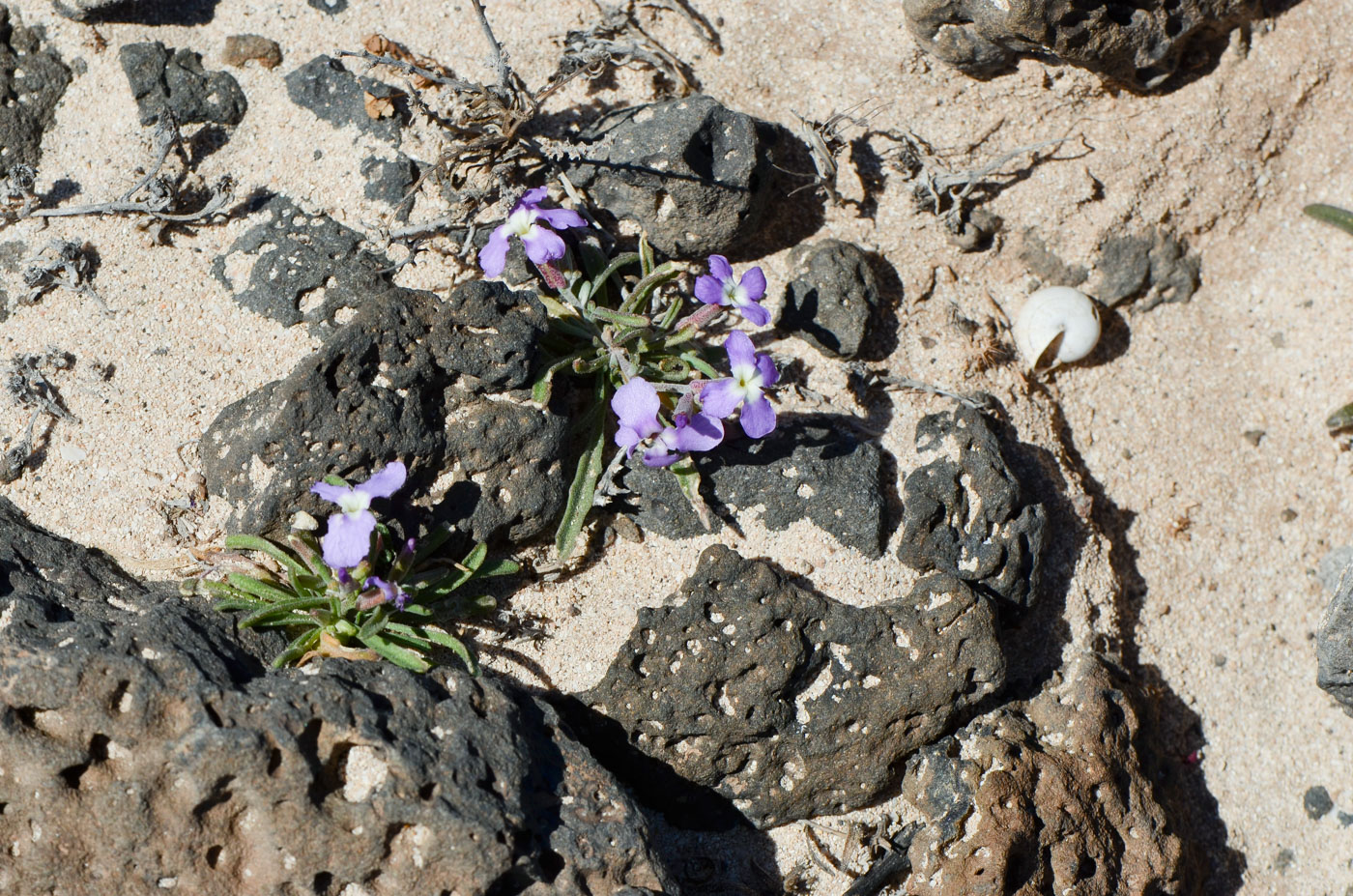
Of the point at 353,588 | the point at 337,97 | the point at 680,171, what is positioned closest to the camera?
the point at 353,588

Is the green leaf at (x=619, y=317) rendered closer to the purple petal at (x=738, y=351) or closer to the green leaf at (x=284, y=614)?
the purple petal at (x=738, y=351)

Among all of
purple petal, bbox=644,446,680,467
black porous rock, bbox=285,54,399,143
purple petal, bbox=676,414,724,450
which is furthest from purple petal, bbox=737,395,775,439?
black porous rock, bbox=285,54,399,143

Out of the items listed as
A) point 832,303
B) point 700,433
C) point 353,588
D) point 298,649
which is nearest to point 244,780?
point 298,649

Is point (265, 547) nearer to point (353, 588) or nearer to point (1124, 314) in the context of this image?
point (353, 588)

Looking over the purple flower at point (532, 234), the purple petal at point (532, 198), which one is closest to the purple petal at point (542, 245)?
the purple flower at point (532, 234)

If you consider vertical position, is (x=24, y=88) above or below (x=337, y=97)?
below

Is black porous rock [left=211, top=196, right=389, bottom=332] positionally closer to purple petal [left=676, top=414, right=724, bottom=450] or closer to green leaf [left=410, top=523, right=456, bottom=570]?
green leaf [left=410, top=523, right=456, bottom=570]
